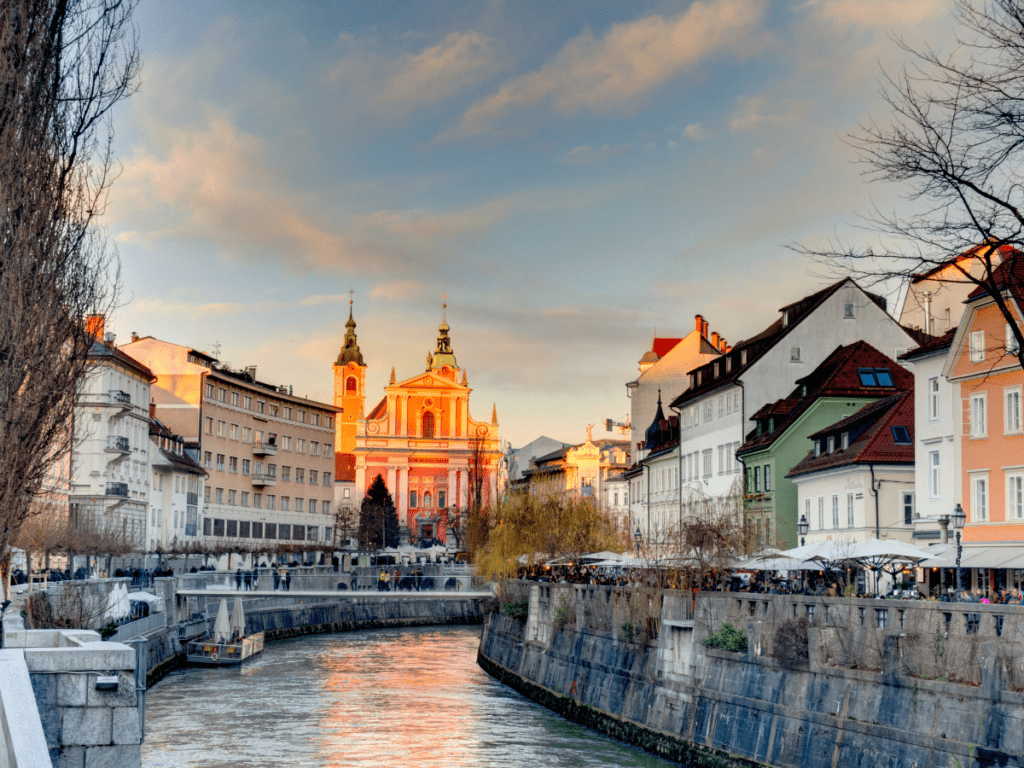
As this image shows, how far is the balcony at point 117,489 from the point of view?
73062mm

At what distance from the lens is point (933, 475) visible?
1700 inches

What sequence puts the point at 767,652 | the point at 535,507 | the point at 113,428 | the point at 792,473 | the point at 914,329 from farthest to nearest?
1. the point at 113,428
2. the point at 914,329
3. the point at 535,507
4. the point at 792,473
5. the point at 767,652

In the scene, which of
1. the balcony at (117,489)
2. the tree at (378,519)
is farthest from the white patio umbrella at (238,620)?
the tree at (378,519)

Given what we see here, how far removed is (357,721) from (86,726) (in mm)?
26169

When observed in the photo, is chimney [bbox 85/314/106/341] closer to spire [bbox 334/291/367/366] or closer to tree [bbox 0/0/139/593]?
tree [bbox 0/0/139/593]

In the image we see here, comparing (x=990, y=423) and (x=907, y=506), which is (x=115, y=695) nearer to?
(x=990, y=423)

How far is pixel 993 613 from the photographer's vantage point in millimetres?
20953

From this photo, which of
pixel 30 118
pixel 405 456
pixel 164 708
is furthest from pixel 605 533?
pixel 405 456

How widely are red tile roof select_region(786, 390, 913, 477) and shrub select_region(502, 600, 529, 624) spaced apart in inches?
480

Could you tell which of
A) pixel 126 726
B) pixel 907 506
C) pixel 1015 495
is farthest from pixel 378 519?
pixel 126 726

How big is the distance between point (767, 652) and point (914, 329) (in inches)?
1608

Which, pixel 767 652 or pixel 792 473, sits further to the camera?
pixel 792 473

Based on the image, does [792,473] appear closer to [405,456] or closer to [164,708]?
[164,708]

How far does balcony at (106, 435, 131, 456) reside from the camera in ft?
242
